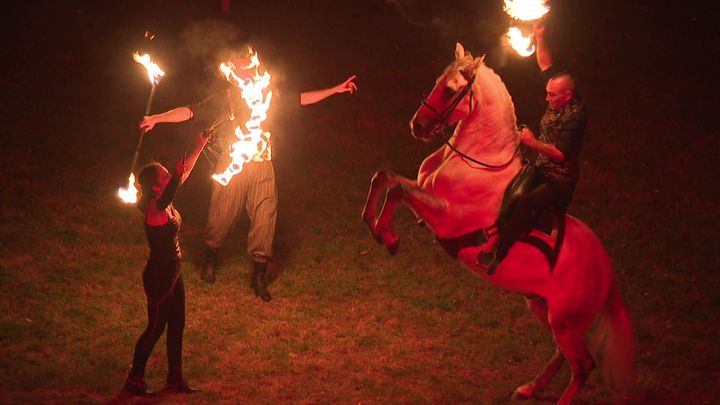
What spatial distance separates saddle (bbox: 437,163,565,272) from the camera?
685cm

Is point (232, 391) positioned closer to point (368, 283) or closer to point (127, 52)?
point (368, 283)

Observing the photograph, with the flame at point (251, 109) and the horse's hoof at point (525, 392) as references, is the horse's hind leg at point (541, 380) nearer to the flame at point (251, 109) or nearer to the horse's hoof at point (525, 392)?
the horse's hoof at point (525, 392)

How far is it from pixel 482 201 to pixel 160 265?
3003mm

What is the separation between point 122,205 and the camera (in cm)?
1245

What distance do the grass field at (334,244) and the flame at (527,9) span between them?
12.3 feet

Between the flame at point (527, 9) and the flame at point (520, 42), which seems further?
the flame at point (520, 42)

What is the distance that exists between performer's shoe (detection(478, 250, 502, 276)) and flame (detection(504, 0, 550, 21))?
80.4 inches

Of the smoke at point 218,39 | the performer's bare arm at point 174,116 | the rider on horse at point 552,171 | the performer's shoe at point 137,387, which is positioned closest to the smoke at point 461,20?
the smoke at point 218,39

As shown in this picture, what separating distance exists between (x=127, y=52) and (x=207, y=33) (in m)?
9.96

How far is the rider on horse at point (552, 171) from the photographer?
266 inches

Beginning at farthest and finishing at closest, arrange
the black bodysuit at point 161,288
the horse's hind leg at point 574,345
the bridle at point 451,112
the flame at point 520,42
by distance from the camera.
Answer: the black bodysuit at point 161,288, the horse's hind leg at point 574,345, the flame at point 520,42, the bridle at point 451,112

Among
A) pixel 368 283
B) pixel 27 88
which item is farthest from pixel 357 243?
pixel 27 88

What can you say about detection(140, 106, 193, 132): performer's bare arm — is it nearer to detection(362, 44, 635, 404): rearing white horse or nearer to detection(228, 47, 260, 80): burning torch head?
detection(228, 47, 260, 80): burning torch head

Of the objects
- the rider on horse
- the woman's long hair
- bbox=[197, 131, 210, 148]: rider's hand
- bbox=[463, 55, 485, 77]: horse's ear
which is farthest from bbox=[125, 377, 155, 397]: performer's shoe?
bbox=[463, 55, 485, 77]: horse's ear
